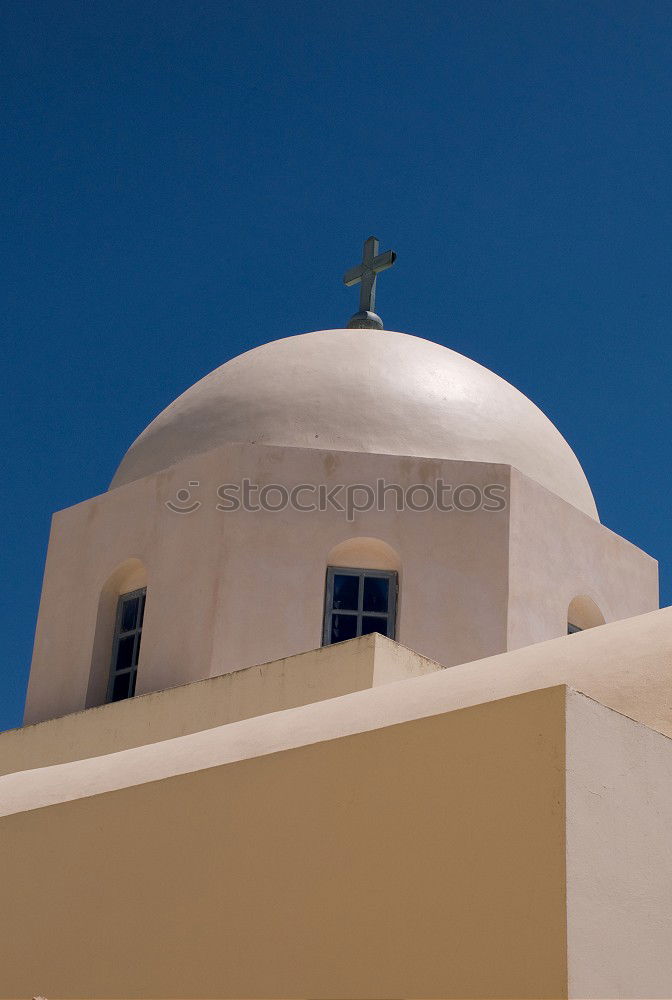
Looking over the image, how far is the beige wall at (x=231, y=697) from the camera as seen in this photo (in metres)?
6.58

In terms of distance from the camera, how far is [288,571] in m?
7.98

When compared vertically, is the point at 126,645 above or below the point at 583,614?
below

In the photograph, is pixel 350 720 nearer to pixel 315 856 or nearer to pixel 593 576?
pixel 315 856

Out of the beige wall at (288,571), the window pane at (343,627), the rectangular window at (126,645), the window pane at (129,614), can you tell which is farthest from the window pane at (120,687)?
the window pane at (343,627)

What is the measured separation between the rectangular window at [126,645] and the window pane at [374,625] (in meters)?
1.52

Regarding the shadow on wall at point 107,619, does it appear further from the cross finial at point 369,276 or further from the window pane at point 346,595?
the cross finial at point 369,276

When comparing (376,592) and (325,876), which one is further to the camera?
(376,592)

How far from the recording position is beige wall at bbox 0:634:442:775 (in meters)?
6.58

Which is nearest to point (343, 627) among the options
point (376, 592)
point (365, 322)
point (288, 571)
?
point (376, 592)

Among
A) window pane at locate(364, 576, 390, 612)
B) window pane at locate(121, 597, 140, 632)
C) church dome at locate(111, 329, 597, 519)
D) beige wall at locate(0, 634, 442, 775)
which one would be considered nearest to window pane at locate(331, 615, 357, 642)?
window pane at locate(364, 576, 390, 612)

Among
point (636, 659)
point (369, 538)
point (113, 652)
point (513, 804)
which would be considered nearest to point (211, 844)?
point (513, 804)

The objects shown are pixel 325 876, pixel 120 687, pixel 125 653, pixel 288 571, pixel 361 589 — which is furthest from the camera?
pixel 125 653

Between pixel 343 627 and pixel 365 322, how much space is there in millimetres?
3336

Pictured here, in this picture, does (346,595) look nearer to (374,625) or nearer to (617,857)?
(374,625)
